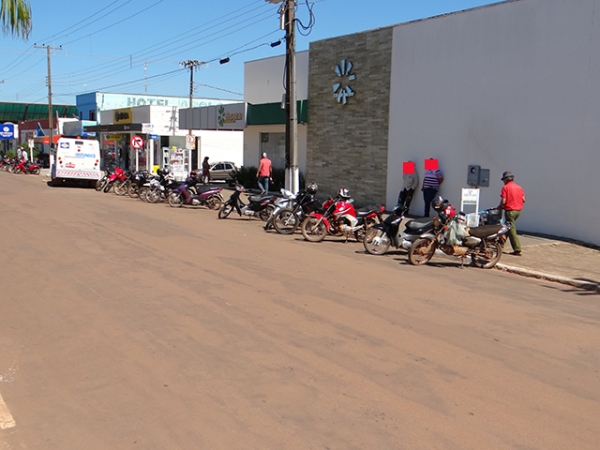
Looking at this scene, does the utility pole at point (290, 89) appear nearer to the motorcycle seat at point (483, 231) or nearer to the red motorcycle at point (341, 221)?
the red motorcycle at point (341, 221)

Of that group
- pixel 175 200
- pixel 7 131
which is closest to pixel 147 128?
pixel 175 200

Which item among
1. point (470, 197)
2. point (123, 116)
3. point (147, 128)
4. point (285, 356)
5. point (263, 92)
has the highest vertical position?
point (263, 92)

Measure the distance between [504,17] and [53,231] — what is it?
13168 mm

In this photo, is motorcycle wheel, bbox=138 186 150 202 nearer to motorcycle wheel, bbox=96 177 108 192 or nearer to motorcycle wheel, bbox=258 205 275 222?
motorcycle wheel, bbox=96 177 108 192

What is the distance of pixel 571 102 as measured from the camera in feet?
51.8

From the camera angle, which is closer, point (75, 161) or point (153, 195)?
point (153, 195)

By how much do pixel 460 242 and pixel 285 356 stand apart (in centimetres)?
672

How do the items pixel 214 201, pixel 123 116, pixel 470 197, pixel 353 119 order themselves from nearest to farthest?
pixel 470 197
pixel 214 201
pixel 353 119
pixel 123 116

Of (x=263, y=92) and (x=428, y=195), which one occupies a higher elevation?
(x=263, y=92)

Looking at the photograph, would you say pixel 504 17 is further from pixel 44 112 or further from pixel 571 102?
pixel 44 112

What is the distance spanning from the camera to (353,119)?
921 inches

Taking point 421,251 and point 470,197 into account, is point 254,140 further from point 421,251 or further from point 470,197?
point 421,251

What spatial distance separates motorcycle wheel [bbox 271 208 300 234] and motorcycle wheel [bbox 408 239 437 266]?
4.35 meters

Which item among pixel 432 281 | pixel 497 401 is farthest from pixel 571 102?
pixel 497 401
